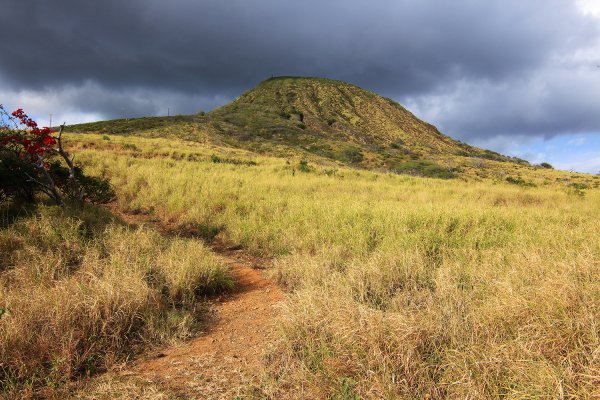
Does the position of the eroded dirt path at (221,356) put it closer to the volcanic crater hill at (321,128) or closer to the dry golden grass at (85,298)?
the dry golden grass at (85,298)

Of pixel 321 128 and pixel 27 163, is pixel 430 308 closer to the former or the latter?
pixel 27 163

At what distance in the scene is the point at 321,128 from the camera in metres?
71.1

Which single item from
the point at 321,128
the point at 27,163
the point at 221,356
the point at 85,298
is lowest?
the point at 221,356

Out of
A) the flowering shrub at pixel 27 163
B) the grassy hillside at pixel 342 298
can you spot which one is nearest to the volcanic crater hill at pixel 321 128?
the grassy hillside at pixel 342 298

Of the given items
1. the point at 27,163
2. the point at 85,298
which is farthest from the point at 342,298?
the point at 27,163

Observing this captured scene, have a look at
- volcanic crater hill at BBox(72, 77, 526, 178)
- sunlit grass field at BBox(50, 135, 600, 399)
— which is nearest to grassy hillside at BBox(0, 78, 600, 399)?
sunlit grass field at BBox(50, 135, 600, 399)

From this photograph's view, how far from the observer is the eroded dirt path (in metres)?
2.88

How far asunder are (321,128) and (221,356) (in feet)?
228

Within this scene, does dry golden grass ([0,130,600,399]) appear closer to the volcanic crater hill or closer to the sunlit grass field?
the sunlit grass field

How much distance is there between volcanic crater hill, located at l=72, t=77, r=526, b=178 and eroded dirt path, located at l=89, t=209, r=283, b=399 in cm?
3244

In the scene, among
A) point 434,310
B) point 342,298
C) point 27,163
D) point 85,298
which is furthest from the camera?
point 27,163

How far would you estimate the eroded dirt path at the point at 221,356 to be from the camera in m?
2.88

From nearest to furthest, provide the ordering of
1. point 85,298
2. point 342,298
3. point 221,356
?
point 221,356 → point 342,298 → point 85,298

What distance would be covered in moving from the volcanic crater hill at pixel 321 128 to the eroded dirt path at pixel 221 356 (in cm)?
3244
